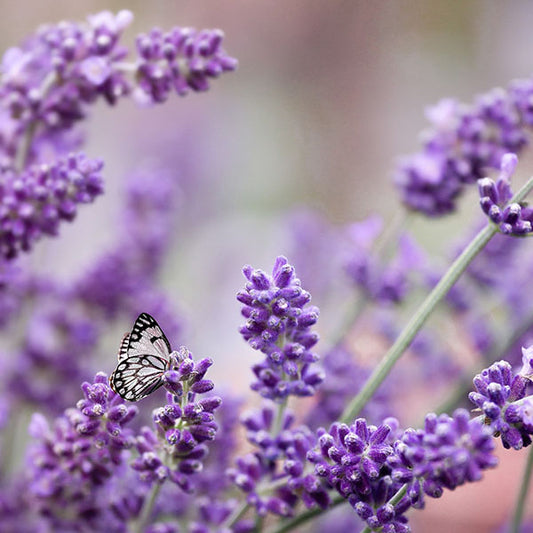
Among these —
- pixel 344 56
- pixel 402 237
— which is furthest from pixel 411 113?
pixel 402 237

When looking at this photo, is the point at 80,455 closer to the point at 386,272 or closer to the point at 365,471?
the point at 365,471

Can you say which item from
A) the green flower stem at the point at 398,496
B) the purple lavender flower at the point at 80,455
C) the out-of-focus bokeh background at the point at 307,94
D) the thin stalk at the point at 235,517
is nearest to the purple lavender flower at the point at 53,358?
the purple lavender flower at the point at 80,455

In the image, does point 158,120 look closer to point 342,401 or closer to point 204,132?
point 204,132

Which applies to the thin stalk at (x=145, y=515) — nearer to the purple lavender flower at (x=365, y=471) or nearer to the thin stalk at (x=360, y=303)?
the purple lavender flower at (x=365, y=471)

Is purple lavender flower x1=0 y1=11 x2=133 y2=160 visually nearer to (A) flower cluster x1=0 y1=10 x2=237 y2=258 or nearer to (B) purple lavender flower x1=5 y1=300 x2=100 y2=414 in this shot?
(A) flower cluster x1=0 y1=10 x2=237 y2=258

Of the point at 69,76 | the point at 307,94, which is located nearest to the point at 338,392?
the point at 69,76

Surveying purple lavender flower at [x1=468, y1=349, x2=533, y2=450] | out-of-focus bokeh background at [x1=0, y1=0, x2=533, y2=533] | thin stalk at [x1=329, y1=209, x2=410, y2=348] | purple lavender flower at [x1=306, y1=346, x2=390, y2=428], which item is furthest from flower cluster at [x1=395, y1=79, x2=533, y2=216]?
out-of-focus bokeh background at [x1=0, y1=0, x2=533, y2=533]
